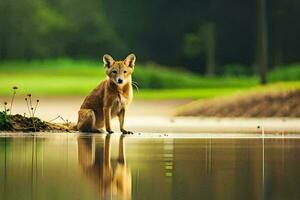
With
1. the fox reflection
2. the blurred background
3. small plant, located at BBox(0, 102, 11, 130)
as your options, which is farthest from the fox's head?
the blurred background

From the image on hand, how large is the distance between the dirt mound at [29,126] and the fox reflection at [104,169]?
2789mm

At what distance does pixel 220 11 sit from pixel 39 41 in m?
6.04

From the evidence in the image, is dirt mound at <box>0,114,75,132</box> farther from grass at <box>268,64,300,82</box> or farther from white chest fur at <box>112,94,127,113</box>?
grass at <box>268,64,300,82</box>

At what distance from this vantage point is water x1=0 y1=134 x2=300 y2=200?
8.45m

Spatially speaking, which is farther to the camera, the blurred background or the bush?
the bush

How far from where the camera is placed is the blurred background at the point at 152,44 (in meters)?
31.4

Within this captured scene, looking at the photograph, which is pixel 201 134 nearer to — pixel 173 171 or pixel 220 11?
pixel 173 171

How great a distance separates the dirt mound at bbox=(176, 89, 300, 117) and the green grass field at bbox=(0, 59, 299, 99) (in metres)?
5.02

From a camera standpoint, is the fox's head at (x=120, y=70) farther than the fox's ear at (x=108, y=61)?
No

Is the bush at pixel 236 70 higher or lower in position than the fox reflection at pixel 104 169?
higher

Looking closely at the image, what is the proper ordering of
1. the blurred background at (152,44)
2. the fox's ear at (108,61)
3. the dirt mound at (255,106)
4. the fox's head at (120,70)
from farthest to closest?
the blurred background at (152,44), the dirt mound at (255,106), the fox's ear at (108,61), the fox's head at (120,70)

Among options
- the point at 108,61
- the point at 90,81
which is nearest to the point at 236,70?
the point at 90,81

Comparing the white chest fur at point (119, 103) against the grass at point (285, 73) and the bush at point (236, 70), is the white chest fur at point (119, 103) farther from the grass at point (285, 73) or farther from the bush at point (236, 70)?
the bush at point (236, 70)

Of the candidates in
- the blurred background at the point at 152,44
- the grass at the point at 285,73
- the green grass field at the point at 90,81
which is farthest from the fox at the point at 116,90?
the grass at the point at 285,73
